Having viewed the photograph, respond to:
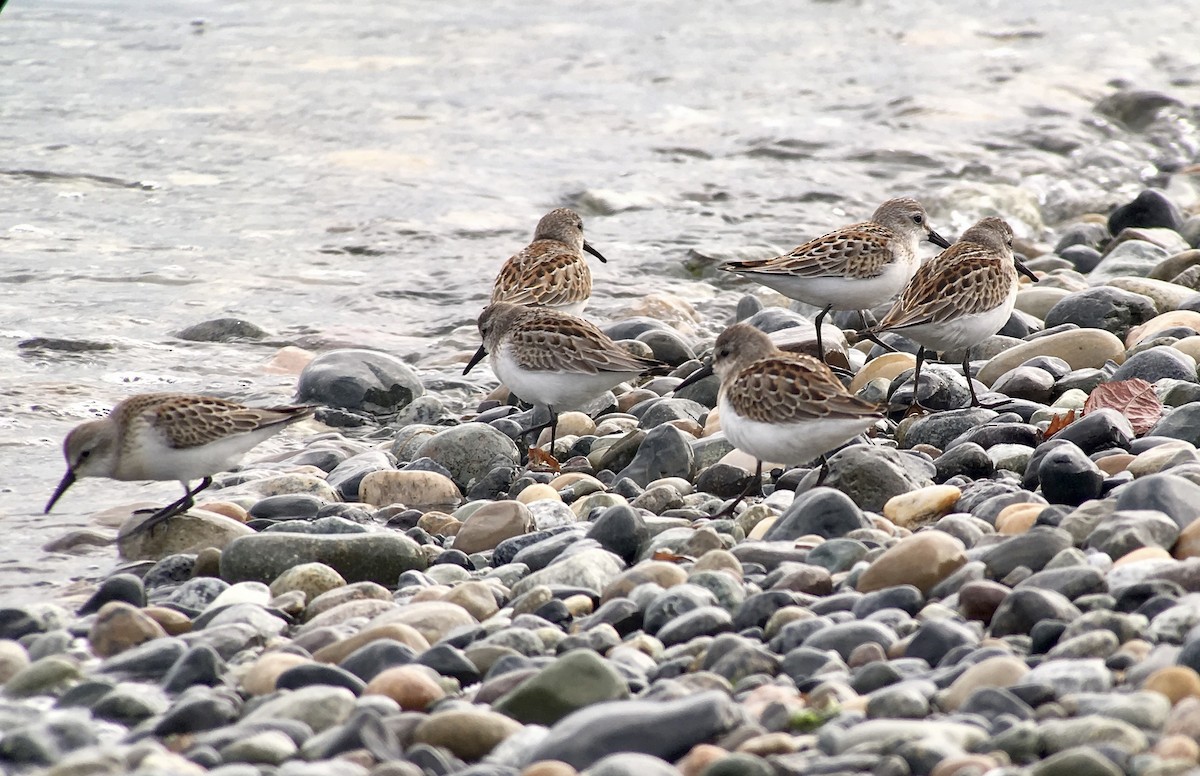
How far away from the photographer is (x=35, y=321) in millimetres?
11148

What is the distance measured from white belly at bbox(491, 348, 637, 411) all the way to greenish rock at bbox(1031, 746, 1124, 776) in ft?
15.4

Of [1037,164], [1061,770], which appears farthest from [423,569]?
[1037,164]

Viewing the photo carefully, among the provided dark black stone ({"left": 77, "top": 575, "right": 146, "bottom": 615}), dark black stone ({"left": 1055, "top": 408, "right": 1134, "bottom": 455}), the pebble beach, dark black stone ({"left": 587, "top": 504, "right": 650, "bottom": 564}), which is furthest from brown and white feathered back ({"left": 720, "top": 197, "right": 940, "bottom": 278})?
dark black stone ({"left": 77, "top": 575, "right": 146, "bottom": 615})

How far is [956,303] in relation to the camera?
7.99 meters

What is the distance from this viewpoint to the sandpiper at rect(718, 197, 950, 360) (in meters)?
8.84

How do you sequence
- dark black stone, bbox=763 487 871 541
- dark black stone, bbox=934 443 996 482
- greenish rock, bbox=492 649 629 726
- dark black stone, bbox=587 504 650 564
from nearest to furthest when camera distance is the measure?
1. greenish rock, bbox=492 649 629 726
2. dark black stone, bbox=763 487 871 541
3. dark black stone, bbox=587 504 650 564
4. dark black stone, bbox=934 443 996 482

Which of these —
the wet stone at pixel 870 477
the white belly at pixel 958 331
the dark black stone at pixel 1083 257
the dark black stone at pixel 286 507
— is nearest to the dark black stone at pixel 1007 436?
the wet stone at pixel 870 477

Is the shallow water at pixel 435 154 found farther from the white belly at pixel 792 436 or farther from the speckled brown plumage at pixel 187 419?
the white belly at pixel 792 436

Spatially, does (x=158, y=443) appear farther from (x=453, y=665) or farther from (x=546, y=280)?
(x=546, y=280)

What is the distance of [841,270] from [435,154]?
8417mm

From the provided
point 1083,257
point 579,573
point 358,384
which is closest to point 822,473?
point 579,573

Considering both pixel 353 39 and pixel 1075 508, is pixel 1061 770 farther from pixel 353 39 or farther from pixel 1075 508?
pixel 353 39

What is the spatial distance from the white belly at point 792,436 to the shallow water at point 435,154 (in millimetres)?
3189

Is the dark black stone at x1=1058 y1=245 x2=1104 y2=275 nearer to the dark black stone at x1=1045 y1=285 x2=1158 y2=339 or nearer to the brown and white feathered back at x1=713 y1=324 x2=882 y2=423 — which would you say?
the dark black stone at x1=1045 y1=285 x2=1158 y2=339
